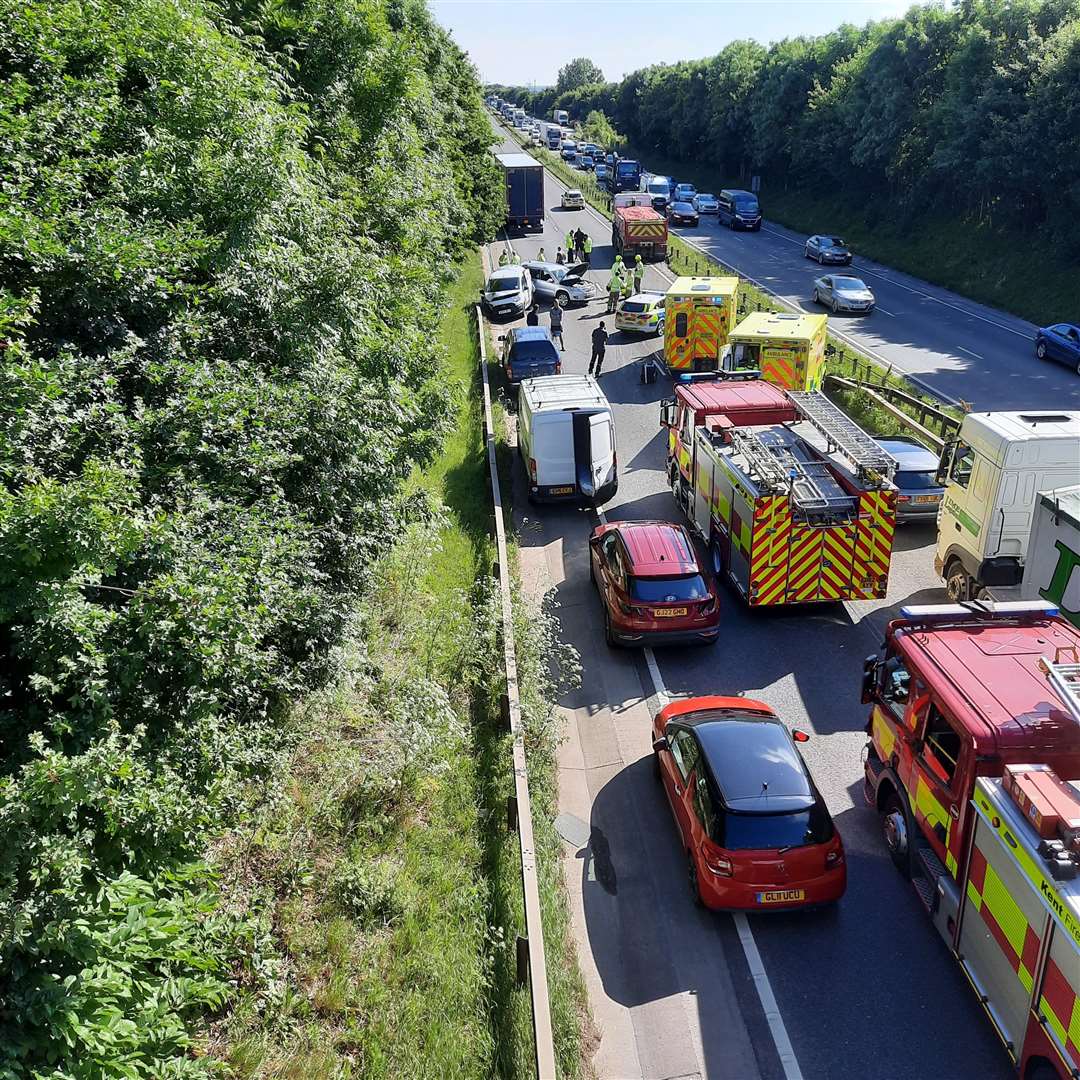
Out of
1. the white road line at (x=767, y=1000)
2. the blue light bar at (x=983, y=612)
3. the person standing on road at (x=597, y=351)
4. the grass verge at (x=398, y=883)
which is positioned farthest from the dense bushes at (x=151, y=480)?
the person standing on road at (x=597, y=351)

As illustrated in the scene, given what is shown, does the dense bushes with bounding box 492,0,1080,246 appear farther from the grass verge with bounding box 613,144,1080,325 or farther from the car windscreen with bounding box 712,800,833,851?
the car windscreen with bounding box 712,800,833,851

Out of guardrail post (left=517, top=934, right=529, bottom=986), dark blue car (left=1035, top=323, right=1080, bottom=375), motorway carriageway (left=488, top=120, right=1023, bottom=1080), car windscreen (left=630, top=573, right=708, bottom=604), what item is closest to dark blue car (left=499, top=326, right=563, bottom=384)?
motorway carriageway (left=488, top=120, right=1023, bottom=1080)

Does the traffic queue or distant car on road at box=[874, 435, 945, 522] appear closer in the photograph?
the traffic queue

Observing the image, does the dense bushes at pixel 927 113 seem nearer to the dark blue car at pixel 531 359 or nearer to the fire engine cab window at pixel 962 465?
the dark blue car at pixel 531 359

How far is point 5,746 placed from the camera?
551 cm

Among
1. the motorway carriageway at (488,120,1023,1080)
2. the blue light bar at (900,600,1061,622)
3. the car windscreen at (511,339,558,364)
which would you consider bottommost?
the motorway carriageway at (488,120,1023,1080)

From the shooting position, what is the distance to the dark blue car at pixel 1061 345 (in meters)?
27.2

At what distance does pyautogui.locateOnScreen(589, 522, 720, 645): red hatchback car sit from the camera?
1311cm

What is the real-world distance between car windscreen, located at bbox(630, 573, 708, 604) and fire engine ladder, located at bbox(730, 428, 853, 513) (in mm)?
1875

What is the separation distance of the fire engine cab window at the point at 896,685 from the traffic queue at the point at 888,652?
2cm

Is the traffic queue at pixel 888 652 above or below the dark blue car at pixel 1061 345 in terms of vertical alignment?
above

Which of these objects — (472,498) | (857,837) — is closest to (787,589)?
(857,837)

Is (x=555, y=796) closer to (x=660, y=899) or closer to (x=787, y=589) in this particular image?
(x=660, y=899)

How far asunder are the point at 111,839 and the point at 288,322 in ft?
Answer: 16.7
